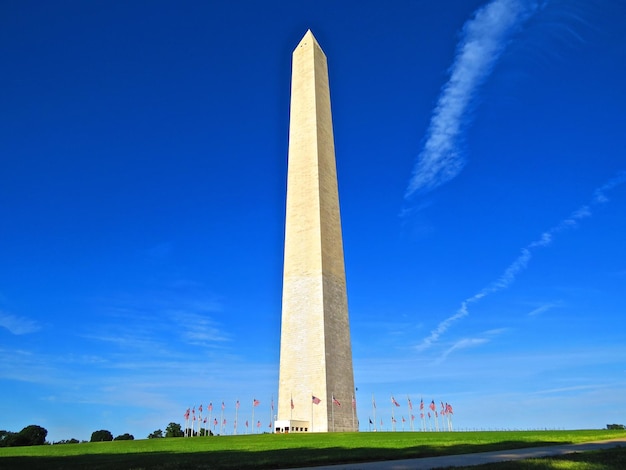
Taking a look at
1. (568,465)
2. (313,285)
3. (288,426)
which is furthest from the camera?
(313,285)

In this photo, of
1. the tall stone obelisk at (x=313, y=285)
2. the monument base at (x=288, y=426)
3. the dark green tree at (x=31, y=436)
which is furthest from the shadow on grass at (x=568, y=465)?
the dark green tree at (x=31, y=436)

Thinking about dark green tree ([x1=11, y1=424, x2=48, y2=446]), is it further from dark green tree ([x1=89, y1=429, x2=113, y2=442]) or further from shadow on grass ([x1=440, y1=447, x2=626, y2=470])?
shadow on grass ([x1=440, y1=447, x2=626, y2=470])

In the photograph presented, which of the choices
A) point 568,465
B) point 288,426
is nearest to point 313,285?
point 288,426

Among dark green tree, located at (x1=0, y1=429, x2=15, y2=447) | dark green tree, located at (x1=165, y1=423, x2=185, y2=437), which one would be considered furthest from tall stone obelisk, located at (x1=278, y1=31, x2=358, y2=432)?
dark green tree, located at (x1=0, y1=429, x2=15, y2=447)

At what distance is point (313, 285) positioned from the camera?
4119cm

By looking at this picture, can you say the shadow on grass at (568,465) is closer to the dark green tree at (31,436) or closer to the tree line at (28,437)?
the tree line at (28,437)

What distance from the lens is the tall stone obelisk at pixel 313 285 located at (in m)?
38.6

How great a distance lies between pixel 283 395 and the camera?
40031mm

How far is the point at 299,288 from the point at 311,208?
6.85 meters

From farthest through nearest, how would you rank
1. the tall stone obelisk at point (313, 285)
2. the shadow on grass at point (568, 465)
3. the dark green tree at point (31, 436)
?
the tall stone obelisk at point (313, 285)
the dark green tree at point (31, 436)
the shadow on grass at point (568, 465)

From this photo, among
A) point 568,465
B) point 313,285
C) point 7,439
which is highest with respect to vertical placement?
point 313,285

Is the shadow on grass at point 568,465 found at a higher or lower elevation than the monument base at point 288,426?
lower

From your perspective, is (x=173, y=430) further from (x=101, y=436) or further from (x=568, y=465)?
(x=568, y=465)

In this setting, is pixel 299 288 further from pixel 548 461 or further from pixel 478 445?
pixel 548 461
